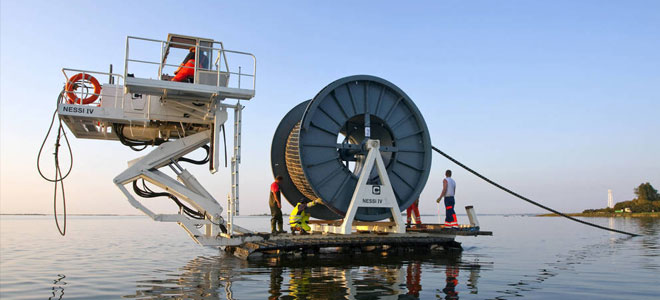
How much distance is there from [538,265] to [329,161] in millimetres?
5895

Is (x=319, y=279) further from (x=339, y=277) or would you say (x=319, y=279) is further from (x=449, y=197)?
(x=449, y=197)

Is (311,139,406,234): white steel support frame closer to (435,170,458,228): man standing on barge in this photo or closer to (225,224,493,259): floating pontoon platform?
(225,224,493,259): floating pontoon platform

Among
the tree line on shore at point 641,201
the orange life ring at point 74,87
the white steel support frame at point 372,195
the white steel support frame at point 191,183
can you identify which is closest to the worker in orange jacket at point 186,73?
the white steel support frame at point 191,183

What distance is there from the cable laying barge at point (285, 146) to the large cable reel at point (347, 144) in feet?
0.10

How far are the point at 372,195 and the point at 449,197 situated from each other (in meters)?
2.57

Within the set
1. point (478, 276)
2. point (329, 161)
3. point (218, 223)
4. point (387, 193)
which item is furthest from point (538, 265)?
point (218, 223)

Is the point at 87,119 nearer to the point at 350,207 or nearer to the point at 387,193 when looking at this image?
the point at 350,207

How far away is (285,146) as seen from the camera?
14703mm

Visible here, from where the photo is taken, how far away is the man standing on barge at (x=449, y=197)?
1401cm

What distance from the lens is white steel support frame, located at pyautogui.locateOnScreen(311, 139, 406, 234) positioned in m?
12.7

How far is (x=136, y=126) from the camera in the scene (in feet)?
41.4

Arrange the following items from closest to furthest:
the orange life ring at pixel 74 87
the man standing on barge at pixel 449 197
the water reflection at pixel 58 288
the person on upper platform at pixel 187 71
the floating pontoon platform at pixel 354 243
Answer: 1. the water reflection at pixel 58 288
2. the orange life ring at pixel 74 87
3. the floating pontoon platform at pixel 354 243
4. the person on upper platform at pixel 187 71
5. the man standing on barge at pixel 449 197

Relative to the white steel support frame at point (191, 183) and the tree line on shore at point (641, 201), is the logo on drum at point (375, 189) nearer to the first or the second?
the white steel support frame at point (191, 183)

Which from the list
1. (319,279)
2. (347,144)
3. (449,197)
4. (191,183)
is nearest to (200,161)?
(191,183)
